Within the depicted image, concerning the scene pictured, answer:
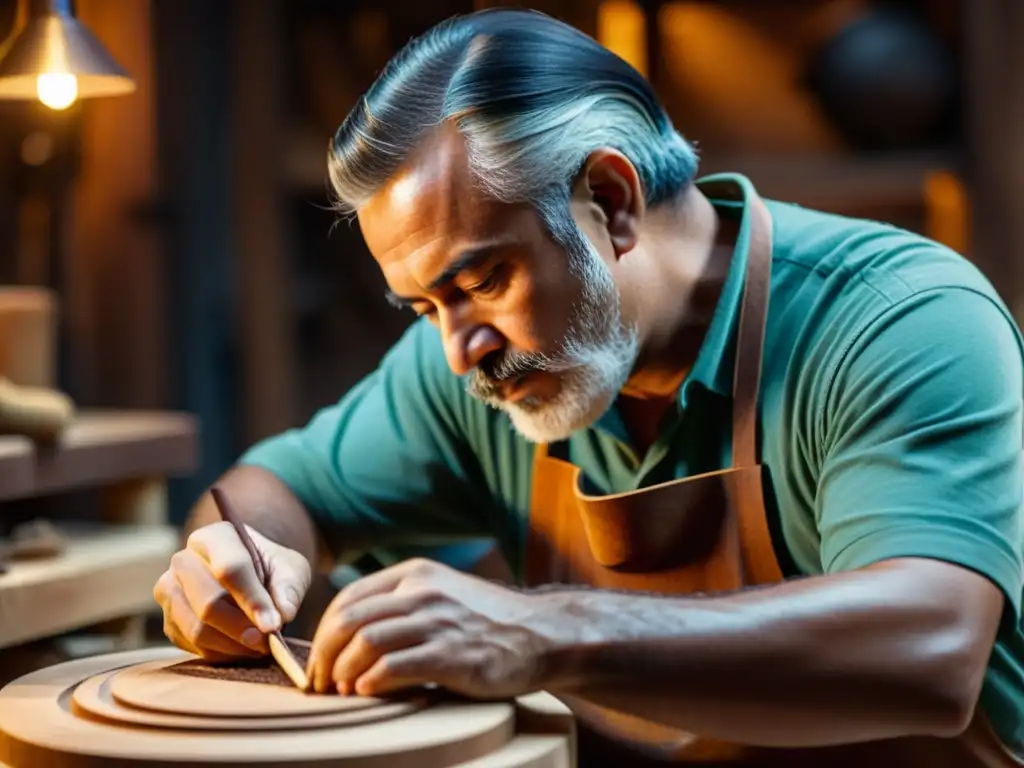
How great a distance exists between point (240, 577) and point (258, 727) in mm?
332

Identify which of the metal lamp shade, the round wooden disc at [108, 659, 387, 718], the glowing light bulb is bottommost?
the round wooden disc at [108, 659, 387, 718]

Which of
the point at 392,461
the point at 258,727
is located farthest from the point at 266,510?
the point at 258,727

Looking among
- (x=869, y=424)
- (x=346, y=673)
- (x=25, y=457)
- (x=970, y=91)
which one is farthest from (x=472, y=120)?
(x=970, y=91)

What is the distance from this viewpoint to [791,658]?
1626 millimetres

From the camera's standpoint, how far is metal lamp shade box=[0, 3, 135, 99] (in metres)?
2.23

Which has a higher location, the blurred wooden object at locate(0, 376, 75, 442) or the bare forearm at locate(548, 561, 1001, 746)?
the blurred wooden object at locate(0, 376, 75, 442)

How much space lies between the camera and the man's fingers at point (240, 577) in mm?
1839

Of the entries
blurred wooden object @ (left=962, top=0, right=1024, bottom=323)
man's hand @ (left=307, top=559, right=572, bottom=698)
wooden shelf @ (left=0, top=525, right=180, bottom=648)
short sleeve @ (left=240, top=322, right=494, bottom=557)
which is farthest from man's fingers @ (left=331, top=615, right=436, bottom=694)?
blurred wooden object @ (left=962, top=0, right=1024, bottom=323)

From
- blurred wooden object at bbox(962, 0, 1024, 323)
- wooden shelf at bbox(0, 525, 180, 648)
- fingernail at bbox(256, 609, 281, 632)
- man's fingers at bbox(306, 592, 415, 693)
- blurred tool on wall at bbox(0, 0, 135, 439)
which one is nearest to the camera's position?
man's fingers at bbox(306, 592, 415, 693)

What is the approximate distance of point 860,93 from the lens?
462cm

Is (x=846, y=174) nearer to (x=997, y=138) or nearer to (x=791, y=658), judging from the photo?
(x=997, y=138)

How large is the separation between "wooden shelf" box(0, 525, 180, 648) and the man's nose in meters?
0.95

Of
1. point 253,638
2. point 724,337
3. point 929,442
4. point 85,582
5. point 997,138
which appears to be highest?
point 997,138

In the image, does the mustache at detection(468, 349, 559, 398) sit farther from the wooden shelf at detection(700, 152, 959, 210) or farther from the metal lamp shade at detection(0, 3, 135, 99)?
the wooden shelf at detection(700, 152, 959, 210)
